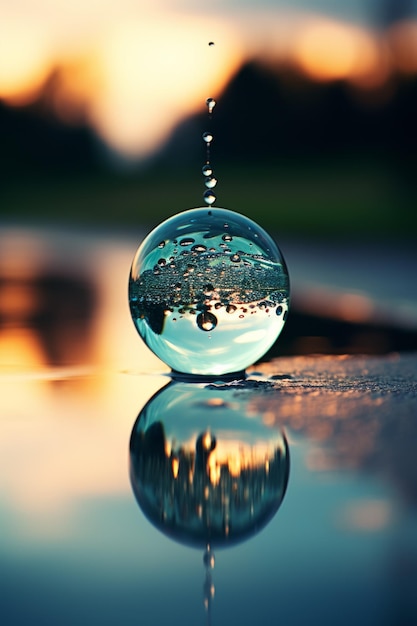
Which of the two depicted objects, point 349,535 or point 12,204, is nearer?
point 349,535

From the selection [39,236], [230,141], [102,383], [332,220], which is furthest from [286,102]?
[102,383]

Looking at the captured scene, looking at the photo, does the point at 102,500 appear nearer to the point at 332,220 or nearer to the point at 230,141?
the point at 332,220

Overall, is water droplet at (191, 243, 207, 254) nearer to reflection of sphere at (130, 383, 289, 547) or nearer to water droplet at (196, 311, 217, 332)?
water droplet at (196, 311, 217, 332)

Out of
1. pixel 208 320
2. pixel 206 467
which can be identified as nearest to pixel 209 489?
pixel 206 467

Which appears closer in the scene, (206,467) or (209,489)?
(209,489)

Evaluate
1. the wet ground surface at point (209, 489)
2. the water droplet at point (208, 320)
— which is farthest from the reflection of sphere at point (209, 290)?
the wet ground surface at point (209, 489)

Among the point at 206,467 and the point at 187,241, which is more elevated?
the point at 187,241

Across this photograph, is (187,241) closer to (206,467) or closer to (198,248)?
(198,248)
